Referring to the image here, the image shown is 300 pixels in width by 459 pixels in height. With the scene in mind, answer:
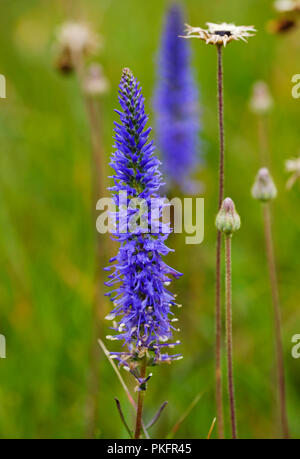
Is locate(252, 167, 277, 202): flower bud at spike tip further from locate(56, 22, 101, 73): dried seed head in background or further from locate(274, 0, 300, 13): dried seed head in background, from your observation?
locate(56, 22, 101, 73): dried seed head in background

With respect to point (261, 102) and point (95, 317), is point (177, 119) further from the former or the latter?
point (95, 317)

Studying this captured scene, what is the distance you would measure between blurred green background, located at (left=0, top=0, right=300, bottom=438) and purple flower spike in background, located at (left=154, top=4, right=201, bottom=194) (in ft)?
1.35

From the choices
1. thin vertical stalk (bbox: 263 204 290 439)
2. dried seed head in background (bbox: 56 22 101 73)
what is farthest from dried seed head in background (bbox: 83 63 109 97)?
thin vertical stalk (bbox: 263 204 290 439)

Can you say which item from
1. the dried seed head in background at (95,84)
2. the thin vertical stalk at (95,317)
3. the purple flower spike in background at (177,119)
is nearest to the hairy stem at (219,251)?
the thin vertical stalk at (95,317)

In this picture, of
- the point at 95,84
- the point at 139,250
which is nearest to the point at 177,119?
the point at 95,84

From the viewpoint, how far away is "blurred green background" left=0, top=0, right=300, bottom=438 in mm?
3783

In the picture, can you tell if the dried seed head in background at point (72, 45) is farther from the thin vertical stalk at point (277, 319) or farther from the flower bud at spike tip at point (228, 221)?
the flower bud at spike tip at point (228, 221)

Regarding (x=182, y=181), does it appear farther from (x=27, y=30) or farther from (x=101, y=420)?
(x=27, y=30)

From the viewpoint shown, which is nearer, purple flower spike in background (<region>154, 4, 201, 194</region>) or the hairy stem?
the hairy stem

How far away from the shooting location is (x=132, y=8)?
731 centimetres

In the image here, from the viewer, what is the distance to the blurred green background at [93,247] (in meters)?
3.78

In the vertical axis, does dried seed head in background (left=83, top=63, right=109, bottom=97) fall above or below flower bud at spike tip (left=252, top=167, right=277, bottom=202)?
above

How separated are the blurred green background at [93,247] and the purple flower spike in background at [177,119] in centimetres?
41
